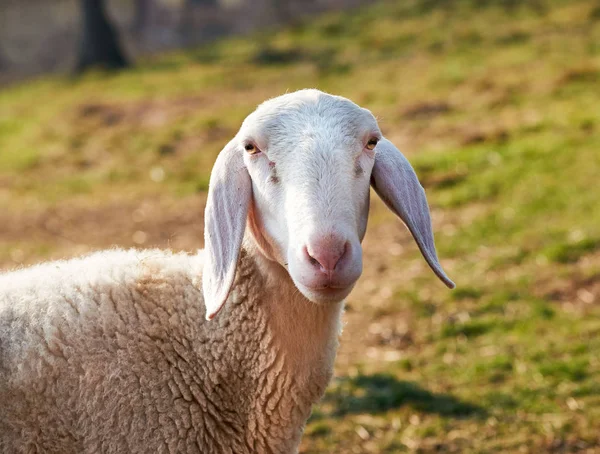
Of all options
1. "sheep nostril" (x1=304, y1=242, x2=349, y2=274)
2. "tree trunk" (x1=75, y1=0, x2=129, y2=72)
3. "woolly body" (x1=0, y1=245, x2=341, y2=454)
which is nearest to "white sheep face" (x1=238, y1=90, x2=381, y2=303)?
"sheep nostril" (x1=304, y1=242, x2=349, y2=274)

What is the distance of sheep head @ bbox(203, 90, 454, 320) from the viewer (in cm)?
279

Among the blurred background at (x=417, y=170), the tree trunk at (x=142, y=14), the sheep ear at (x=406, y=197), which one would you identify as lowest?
the tree trunk at (x=142, y=14)

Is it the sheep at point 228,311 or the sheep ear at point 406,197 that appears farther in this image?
the sheep ear at point 406,197

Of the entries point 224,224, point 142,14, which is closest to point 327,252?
point 224,224

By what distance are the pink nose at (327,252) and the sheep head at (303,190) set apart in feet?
0.09

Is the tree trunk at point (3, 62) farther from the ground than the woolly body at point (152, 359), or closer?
closer

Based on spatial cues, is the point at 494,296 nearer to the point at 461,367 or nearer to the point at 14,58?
the point at 461,367

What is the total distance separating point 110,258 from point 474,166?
6298 millimetres

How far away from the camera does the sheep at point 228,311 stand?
9.48 ft

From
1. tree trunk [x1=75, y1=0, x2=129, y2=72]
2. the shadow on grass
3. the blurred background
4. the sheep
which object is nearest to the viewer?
the sheep

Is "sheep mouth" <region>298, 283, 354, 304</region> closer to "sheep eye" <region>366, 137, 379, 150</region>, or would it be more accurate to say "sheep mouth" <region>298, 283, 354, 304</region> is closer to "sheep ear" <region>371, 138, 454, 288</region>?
"sheep ear" <region>371, 138, 454, 288</region>

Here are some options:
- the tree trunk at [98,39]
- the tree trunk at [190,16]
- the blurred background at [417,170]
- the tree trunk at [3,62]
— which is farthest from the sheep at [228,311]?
the tree trunk at [3,62]

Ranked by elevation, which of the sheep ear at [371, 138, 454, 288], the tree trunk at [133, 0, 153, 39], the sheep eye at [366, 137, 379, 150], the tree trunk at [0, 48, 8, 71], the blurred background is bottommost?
the tree trunk at [0, 48, 8, 71]

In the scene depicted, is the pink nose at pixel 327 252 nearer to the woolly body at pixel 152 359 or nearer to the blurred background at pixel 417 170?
the woolly body at pixel 152 359
